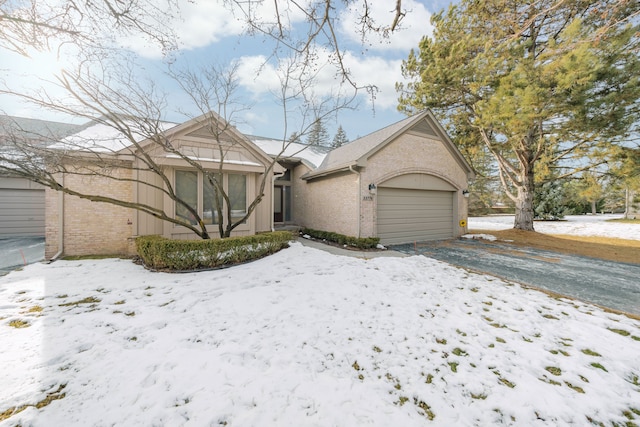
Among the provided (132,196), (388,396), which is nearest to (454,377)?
(388,396)

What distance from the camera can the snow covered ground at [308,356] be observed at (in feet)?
7.01

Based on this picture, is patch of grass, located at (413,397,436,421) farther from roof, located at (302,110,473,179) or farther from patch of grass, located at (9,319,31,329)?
roof, located at (302,110,473,179)

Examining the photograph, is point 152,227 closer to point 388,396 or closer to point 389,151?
point 388,396

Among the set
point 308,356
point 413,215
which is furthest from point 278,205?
point 308,356

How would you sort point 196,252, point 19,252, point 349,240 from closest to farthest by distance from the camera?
point 196,252 < point 19,252 < point 349,240

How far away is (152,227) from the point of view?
7676 millimetres

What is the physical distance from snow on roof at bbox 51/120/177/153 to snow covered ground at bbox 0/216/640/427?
3.74 metres

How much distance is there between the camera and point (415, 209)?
35.2 ft

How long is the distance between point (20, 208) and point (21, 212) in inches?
6.8

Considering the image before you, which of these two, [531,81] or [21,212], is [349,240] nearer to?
[531,81]

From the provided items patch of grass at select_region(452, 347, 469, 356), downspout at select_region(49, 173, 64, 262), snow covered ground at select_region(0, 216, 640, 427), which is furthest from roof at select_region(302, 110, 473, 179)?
downspout at select_region(49, 173, 64, 262)

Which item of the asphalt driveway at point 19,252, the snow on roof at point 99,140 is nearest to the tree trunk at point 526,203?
the snow on roof at point 99,140

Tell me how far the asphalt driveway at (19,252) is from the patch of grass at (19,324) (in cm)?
368

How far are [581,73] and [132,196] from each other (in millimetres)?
15578
